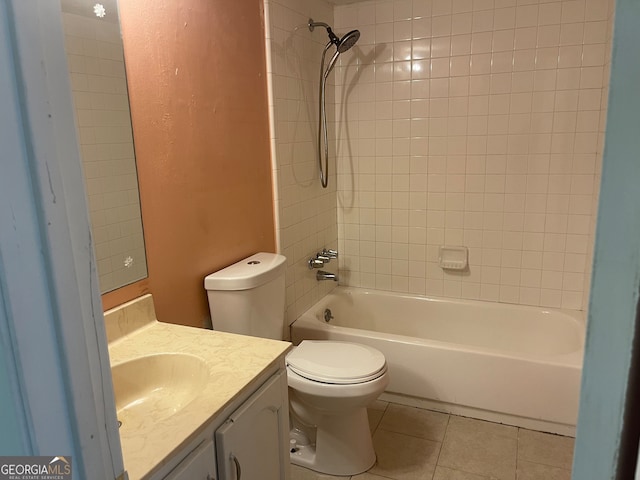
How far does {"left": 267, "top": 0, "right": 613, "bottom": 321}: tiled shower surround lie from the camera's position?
7.87ft

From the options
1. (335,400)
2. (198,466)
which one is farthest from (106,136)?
(335,400)

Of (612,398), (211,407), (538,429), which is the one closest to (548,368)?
(538,429)

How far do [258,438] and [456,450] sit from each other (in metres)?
1.20

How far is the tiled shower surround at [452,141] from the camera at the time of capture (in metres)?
2.40

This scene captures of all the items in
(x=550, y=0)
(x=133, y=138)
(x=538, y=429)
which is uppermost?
(x=550, y=0)

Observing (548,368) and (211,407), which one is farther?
(548,368)

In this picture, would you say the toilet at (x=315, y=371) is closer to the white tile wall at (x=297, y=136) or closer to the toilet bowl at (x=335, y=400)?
the toilet bowl at (x=335, y=400)

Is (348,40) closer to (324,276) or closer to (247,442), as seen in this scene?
(324,276)

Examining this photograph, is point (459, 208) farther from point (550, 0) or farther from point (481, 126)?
point (550, 0)

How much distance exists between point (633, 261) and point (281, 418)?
120 cm

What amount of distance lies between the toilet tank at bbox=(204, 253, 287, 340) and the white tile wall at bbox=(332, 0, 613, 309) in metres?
0.72

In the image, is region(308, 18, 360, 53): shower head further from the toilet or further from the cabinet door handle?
the cabinet door handle

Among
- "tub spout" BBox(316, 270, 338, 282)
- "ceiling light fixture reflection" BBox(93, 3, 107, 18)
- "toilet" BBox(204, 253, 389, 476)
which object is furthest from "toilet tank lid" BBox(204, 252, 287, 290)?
"ceiling light fixture reflection" BBox(93, 3, 107, 18)

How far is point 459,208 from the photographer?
2.76 meters
